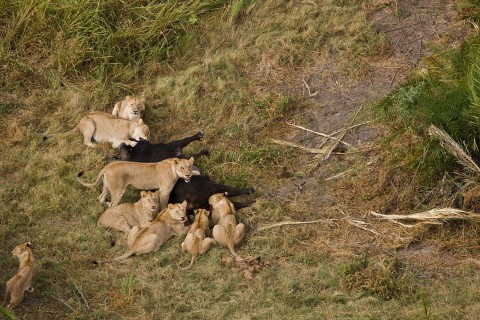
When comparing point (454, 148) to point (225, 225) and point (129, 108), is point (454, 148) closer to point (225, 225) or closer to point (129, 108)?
point (225, 225)

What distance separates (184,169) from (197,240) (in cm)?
115

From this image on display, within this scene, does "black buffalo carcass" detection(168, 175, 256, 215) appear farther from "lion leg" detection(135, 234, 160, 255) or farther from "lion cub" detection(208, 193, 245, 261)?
"lion leg" detection(135, 234, 160, 255)

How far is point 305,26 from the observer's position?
46.3 feet

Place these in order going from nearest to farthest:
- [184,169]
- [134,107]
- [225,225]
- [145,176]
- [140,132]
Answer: [225,225] < [184,169] < [145,176] < [140,132] < [134,107]

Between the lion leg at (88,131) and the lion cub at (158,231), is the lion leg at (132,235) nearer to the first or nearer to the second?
the lion cub at (158,231)

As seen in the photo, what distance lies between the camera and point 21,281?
953 centimetres

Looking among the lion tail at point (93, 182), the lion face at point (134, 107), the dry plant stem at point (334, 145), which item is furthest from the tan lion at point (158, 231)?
the lion face at point (134, 107)

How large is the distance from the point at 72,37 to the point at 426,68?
4.84 m

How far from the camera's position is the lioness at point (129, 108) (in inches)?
502

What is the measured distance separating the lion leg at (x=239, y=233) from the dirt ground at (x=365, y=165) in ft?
2.25

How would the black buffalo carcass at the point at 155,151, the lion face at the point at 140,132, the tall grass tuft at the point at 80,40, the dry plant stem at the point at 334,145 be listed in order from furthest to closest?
the tall grass tuft at the point at 80,40 → the lion face at the point at 140,132 → the black buffalo carcass at the point at 155,151 → the dry plant stem at the point at 334,145

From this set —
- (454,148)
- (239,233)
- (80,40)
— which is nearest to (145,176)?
(239,233)

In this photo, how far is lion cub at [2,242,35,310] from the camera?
9492mm

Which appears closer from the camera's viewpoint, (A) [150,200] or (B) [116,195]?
(A) [150,200]
